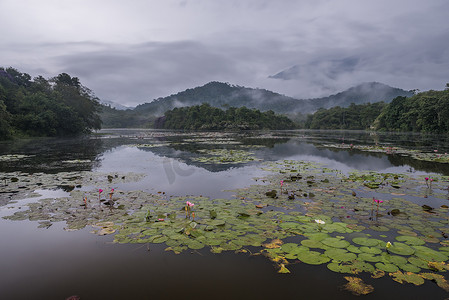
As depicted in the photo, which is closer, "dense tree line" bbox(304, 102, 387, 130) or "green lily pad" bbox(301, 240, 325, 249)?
"green lily pad" bbox(301, 240, 325, 249)

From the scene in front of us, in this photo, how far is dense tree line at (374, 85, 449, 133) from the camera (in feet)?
162

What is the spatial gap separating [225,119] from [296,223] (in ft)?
318

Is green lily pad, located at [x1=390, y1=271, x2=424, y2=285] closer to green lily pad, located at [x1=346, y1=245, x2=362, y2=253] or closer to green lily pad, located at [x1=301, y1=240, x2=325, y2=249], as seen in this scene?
green lily pad, located at [x1=346, y1=245, x2=362, y2=253]

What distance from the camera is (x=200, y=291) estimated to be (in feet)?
10.6

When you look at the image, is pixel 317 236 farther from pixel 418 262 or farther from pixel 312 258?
pixel 418 262

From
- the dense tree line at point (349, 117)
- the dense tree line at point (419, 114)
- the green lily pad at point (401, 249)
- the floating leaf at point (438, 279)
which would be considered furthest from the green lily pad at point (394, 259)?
the dense tree line at point (349, 117)

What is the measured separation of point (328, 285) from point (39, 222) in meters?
6.04

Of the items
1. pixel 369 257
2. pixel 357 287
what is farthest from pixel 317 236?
pixel 357 287

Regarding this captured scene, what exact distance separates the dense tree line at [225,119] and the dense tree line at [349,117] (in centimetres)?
1700

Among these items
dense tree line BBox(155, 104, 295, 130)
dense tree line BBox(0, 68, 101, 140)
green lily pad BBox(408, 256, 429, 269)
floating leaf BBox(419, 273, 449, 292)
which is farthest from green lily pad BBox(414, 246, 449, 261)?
dense tree line BBox(155, 104, 295, 130)

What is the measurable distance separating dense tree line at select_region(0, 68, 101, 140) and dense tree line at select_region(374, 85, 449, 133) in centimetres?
7120

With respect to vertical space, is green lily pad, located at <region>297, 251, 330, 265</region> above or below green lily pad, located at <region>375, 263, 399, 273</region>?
below

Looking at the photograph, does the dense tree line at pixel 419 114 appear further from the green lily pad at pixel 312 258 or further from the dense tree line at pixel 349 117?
the green lily pad at pixel 312 258

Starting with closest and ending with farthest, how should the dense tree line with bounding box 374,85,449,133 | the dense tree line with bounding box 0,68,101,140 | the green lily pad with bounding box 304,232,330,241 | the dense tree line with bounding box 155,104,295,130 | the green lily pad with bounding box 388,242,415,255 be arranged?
the green lily pad with bounding box 388,242,415,255
the green lily pad with bounding box 304,232,330,241
the dense tree line with bounding box 0,68,101,140
the dense tree line with bounding box 374,85,449,133
the dense tree line with bounding box 155,104,295,130
